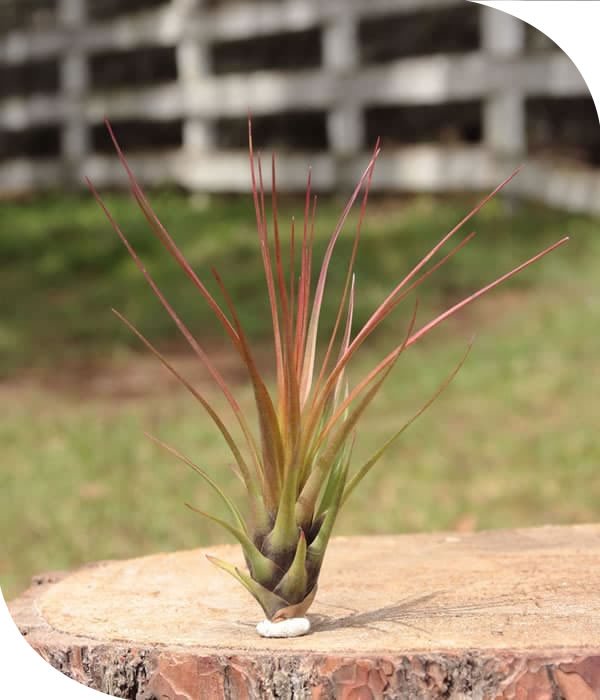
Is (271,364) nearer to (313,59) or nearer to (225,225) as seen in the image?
(225,225)

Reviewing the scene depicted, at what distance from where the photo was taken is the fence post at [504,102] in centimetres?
504

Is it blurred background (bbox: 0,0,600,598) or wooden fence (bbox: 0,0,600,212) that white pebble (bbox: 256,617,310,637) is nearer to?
blurred background (bbox: 0,0,600,598)

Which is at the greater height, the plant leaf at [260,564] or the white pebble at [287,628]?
the plant leaf at [260,564]

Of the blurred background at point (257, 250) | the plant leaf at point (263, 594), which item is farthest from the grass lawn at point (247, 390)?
the plant leaf at point (263, 594)

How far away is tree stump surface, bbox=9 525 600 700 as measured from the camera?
3.86ft

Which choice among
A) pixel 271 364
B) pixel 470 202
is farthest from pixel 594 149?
pixel 271 364

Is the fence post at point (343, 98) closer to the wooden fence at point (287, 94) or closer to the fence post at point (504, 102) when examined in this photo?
the wooden fence at point (287, 94)

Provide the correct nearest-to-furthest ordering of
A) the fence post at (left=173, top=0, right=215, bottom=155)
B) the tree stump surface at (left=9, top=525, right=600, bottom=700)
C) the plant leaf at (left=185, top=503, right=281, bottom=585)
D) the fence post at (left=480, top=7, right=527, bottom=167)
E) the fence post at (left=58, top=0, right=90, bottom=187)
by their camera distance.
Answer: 1. the tree stump surface at (left=9, top=525, right=600, bottom=700)
2. the plant leaf at (left=185, top=503, right=281, bottom=585)
3. the fence post at (left=480, top=7, right=527, bottom=167)
4. the fence post at (left=173, top=0, right=215, bottom=155)
5. the fence post at (left=58, top=0, right=90, bottom=187)

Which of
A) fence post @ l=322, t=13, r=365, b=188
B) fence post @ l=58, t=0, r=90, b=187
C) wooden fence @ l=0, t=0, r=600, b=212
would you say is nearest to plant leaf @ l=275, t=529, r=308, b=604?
wooden fence @ l=0, t=0, r=600, b=212

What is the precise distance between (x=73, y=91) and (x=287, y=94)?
1964 millimetres

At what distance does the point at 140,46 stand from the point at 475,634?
6195 mm

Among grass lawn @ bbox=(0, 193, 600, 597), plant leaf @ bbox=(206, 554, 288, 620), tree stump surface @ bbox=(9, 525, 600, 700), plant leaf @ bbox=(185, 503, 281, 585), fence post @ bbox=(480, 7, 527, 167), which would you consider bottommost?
grass lawn @ bbox=(0, 193, 600, 597)

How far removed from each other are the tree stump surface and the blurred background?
1184 mm

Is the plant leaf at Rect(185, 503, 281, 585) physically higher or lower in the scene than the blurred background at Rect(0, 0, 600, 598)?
higher
